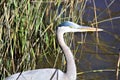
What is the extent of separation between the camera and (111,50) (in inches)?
182

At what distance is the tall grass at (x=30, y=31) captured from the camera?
354 cm

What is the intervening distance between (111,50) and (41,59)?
3.03 feet

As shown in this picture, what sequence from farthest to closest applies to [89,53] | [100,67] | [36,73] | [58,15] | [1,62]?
[89,53] → [100,67] → [58,15] → [1,62] → [36,73]

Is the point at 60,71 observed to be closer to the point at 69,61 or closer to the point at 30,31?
the point at 69,61

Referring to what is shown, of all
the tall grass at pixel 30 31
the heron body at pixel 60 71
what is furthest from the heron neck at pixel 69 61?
the tall grass at pixel 30 31

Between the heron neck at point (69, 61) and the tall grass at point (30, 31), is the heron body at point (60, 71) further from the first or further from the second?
the tall grass at point (30, 31)

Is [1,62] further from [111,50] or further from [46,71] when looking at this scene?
[111,50]

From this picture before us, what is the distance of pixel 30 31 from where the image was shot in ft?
12.3

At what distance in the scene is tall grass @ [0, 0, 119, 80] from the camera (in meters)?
3.54

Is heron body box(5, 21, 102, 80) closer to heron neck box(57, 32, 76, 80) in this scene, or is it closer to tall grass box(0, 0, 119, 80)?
heron neck box(57, 32, 76, 80)

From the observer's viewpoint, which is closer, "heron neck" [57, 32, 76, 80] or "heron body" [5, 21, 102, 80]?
"heron body" [5, 21, 102, 80]

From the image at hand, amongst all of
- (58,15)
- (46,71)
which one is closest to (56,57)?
(58,15)

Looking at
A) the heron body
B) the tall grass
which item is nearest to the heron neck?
the heron body

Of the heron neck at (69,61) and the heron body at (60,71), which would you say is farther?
the heron neck at (69,61)
